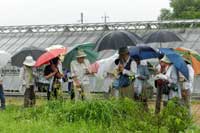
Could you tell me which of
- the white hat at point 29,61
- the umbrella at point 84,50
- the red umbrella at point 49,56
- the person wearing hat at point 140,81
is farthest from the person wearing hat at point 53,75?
the person wearing hat at point 140,81

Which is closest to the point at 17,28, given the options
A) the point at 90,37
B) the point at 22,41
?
the point at 22,41

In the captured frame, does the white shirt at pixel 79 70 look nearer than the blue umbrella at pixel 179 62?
No

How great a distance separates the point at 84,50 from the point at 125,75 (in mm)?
1573

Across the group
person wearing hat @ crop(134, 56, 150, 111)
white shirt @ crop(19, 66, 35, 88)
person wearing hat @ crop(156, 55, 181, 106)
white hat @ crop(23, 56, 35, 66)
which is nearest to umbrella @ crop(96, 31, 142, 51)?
person wearing hat @ crop(134, 56, 150, 111)

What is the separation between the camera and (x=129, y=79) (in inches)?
460

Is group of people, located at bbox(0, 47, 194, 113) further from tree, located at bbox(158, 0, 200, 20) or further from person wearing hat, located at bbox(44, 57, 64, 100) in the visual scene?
tree, located at bbox(158, 0, 200, 20)

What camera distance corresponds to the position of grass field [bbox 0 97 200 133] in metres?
7.00

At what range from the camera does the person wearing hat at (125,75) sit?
11688mm

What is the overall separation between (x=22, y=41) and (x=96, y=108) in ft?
54.0

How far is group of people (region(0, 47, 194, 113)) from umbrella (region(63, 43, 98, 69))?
0.18 meters

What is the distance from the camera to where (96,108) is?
30.1ft

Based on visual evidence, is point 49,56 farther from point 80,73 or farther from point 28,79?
point 28,79

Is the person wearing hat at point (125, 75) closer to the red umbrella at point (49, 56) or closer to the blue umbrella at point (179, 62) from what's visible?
the blue umbrella at point (179, 62)

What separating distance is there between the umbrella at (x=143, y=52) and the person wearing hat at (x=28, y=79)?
296cm
